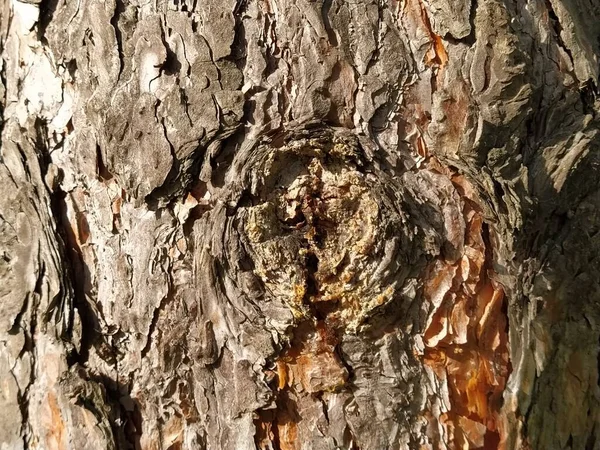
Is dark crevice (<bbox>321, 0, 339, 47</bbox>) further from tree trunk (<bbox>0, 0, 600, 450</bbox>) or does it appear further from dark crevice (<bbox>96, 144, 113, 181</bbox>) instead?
dark crevice (<bbox>96, 144, 113, 181</bbox>)

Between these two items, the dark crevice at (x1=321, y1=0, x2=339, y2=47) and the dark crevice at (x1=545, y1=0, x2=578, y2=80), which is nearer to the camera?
the dark crevice at (x1=321, y1=0, x2=339, y2=47)

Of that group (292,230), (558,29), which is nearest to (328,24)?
(292,230)

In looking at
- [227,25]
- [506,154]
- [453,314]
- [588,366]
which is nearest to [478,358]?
[453,314]

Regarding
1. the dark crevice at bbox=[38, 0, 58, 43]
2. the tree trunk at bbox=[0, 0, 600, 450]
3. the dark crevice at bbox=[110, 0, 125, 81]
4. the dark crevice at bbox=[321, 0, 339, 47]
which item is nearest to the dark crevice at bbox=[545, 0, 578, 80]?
the tree trunk at bbox=[0, 0, 600, 450]

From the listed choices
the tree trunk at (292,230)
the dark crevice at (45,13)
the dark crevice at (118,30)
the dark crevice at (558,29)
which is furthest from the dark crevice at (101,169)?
the dark crevice at (558,29)

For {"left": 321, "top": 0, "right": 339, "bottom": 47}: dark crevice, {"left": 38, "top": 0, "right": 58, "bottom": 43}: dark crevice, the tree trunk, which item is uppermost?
{"left": 38, "top": 0, "right": 58, "bottom": 43}: dark crevice

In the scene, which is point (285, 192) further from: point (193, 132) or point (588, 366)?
point (588, 366)

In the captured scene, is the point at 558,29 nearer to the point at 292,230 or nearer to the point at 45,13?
the point at 292,230

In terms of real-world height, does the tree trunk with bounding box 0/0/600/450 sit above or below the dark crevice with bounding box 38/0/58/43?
below
